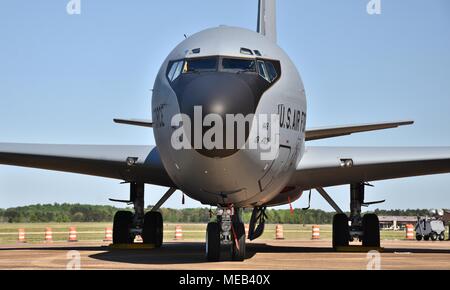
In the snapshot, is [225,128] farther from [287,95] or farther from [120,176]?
[120,176]

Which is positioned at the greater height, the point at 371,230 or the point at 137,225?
the point at 137,225

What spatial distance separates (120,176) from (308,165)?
6.48 meters

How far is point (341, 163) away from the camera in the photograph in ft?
67.4

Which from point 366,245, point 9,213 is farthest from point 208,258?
point 9,213

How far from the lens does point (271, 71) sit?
16.3 metres

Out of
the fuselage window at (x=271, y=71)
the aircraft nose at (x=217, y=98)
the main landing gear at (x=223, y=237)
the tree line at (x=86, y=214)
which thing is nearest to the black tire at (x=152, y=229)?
the main landing gear at (x=223, y=237)

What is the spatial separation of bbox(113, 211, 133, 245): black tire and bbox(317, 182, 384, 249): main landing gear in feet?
20.6

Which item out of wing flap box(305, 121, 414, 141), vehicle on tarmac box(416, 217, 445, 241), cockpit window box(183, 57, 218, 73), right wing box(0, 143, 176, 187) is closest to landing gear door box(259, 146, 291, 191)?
cockpit window box(183, 57, 218, 73)

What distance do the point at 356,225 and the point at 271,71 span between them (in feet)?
30.6

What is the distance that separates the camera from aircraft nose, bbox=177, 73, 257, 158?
13945 millimetres

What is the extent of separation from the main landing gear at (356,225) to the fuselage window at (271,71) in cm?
880

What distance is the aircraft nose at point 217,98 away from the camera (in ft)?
45.8

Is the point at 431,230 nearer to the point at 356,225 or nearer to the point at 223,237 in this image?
the point at 356,225

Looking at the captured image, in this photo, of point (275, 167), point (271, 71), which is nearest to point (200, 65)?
point (271, 71)
